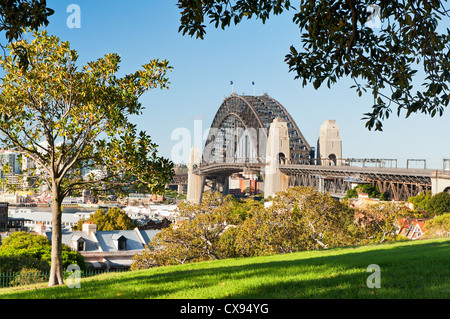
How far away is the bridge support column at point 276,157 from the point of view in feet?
329

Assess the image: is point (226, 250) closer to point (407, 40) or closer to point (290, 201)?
point (290, 201)

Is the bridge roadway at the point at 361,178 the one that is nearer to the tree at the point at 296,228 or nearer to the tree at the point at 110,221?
the tree at the point at 296,228

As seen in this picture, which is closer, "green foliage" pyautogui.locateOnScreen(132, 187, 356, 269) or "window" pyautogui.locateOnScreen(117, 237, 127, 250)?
"green foliage" pyautogui.locateOnScreen(132, 187, 356, 269)

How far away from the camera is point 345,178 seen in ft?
254

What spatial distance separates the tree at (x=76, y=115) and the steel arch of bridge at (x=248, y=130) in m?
91.8

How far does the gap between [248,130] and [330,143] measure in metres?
27.3

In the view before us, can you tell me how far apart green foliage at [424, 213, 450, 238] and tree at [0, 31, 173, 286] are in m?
24.6

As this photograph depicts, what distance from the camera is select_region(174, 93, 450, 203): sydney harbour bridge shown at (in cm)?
6781

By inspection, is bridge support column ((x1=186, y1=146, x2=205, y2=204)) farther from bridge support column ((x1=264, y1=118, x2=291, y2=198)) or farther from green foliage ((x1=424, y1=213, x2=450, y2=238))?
green foliage ((x1=424, y1=213, x2=450, y2=238))

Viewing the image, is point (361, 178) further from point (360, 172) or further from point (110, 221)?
point (110, 221)

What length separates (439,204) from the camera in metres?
52.6

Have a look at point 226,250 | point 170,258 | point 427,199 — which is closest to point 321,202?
point 226,250

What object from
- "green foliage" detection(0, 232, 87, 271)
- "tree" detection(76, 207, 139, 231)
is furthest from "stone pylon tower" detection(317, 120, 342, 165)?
"green foliage" detection(0, 232, 87, 271)

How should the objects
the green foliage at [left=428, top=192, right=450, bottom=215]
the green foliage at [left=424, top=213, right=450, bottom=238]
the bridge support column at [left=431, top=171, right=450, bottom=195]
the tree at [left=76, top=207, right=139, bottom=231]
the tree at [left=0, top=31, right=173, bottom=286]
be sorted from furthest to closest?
the tree at [left=76, top=207, right=139, bottom=231] < the bridge support column at [left=431, top=171, right=450, bottom=195] < the green foliage at [left=428, top=192, right=450, bottom=215] < the green foliage at [left=424, top=213, right=450, bottom=238] < the tree at [left=0, top=31, right=173, bottom=286]
